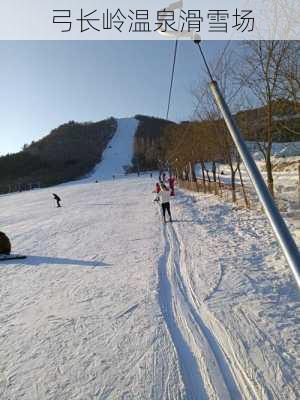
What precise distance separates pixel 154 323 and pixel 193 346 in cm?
87

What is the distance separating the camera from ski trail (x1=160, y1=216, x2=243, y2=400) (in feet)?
11.2

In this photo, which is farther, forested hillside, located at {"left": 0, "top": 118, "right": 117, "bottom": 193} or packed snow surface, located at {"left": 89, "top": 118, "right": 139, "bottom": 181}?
packed snow surface, located at {"left": 89, "top": 118, "right": 139, "bottom": 181}

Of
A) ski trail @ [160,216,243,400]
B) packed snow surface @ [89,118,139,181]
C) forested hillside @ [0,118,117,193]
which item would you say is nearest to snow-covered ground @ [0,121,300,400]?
ski trail @ [160,216,243,400]

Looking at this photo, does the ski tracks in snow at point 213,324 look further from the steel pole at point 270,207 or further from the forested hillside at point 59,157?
the forested hillside at point 59,157

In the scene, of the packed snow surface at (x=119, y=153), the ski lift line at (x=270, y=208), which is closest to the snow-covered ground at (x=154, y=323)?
the ski lift line at (x=270, y=208)

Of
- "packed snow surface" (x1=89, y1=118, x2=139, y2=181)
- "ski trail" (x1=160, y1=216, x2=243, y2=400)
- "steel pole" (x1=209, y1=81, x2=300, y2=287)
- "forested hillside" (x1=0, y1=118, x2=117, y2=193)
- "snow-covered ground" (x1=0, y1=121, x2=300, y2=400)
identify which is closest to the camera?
"steel pole" (x1=209, y1=81, x2=300, y2=287)

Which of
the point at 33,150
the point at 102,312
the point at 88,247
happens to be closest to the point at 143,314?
the point at 102,312

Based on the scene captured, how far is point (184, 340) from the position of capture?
4371 mm

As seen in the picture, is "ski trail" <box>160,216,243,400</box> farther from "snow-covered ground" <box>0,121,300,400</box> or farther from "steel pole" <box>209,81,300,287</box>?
"steel pole" <box>209,81,300,287</box>

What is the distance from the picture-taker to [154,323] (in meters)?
4.93

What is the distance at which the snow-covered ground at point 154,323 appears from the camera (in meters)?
3.56

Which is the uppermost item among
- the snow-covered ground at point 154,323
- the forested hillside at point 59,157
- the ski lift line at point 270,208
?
the forested hillside at point 59,157

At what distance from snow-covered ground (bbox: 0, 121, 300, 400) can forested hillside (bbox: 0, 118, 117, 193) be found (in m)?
68.3

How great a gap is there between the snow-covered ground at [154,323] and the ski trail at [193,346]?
0.01 m
